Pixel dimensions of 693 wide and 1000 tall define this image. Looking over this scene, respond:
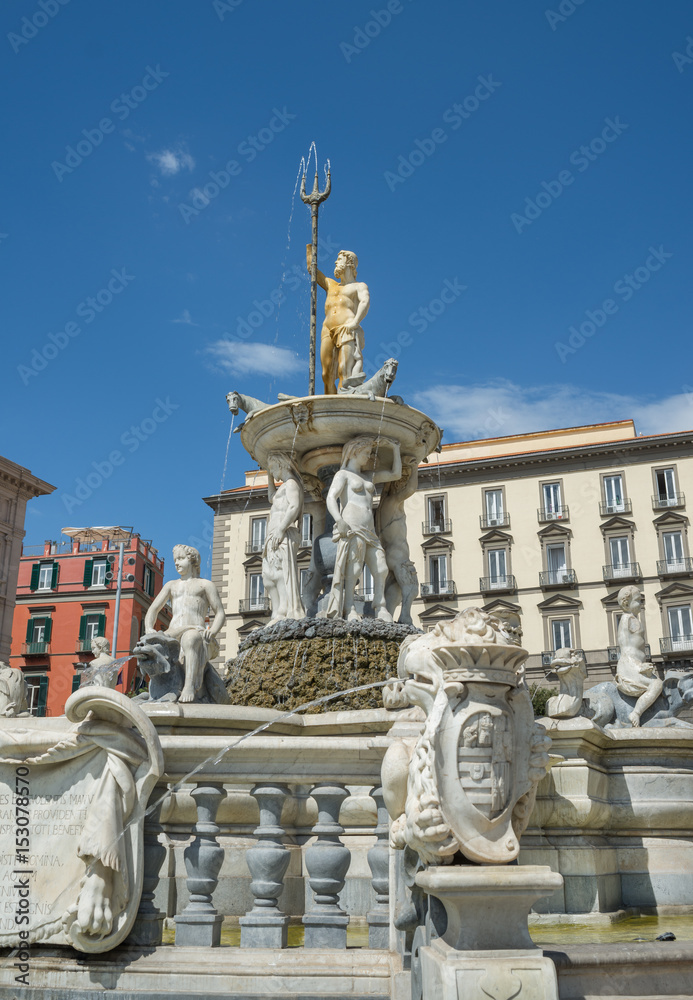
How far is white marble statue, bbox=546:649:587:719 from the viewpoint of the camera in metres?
6.97

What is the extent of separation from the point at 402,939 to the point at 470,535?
43741 millimetres

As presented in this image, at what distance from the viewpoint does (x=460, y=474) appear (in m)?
48.1

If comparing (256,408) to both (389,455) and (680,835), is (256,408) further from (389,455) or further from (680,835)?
(680,835)

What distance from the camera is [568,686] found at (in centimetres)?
727

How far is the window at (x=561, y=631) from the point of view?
44.6m

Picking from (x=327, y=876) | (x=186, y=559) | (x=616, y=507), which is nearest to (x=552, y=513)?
(x=616, y=507)

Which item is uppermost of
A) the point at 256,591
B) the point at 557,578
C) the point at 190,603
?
the point at 557,578

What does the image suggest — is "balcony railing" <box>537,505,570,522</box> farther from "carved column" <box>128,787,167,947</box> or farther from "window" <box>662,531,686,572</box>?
"carved column" <box>128,787,167,947</box>

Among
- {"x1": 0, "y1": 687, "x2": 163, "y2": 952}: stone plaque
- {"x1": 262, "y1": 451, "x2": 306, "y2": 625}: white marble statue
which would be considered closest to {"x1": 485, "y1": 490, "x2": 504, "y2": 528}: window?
{"x1": 262, "y1": 451, "x2": 306, "y2": 625}: white marble statue

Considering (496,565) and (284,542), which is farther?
(496,565)

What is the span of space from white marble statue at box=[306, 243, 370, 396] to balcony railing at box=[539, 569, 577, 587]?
34.9 meters

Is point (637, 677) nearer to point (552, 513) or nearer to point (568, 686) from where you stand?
point (568, 686)

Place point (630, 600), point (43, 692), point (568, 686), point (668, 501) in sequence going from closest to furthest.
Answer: point (568, 686), point (630, 600), point (668, 501), point (43, 692)

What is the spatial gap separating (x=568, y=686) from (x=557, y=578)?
39.2m
